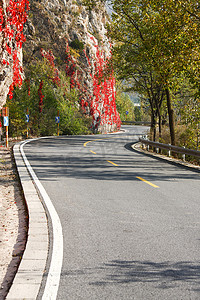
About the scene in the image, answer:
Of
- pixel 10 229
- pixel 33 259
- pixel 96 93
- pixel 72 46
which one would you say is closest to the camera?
pixel 33 259

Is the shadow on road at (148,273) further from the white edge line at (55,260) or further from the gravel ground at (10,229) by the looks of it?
the gravel ground at (10,229)

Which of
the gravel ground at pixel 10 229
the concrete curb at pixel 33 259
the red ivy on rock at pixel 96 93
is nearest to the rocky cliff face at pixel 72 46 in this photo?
the red ivy on rock at pixel 96 93

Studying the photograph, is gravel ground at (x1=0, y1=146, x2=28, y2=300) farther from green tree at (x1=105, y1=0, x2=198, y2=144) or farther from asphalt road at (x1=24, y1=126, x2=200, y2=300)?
green tree at (x1=105, y1=0, x2=198, y2=144)

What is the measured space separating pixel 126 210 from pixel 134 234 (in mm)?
1485

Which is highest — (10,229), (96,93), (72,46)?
(72,46)

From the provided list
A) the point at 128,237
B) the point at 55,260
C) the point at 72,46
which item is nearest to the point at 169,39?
the point at 128,237

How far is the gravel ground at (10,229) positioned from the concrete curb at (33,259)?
12cm

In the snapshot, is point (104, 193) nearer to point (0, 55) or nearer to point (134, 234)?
point (134, 234)

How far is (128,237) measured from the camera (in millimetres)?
5191

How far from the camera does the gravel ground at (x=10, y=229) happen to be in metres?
4.02

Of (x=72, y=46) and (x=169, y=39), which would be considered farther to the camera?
(x=72, y=46)

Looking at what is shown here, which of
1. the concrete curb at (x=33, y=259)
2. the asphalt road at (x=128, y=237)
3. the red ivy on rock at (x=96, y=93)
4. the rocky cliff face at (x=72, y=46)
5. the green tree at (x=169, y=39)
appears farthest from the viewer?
the red ivy on rock at (x=96, y=93)

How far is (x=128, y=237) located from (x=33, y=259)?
1598 mm

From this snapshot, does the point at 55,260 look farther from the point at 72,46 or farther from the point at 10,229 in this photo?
the point at 72,46
